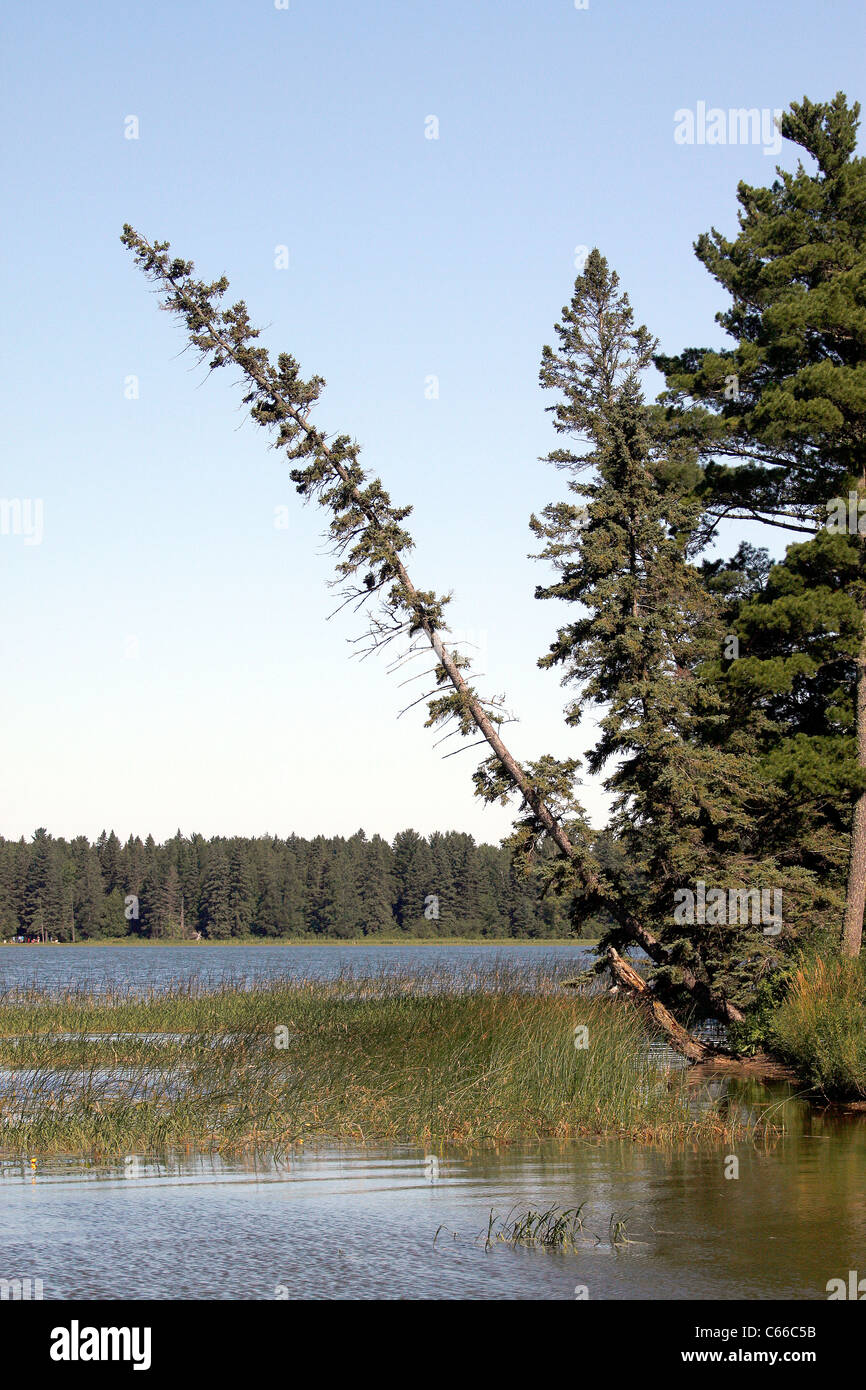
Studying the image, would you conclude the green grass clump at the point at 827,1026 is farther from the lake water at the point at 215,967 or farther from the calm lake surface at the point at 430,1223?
the lake water at the point at 215,967

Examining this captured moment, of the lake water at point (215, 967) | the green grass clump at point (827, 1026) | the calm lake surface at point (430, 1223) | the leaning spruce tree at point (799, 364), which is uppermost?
the leaning spruce tree at point (799, 364)

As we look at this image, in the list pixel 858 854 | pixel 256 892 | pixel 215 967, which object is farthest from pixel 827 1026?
pixel 256 892

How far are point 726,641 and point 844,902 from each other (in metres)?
5.54

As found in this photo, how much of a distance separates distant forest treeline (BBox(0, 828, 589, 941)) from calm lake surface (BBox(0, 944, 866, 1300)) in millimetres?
138496

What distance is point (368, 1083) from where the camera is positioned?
1617 centimetres

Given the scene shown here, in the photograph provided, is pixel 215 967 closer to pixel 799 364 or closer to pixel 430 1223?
pixel 799 364

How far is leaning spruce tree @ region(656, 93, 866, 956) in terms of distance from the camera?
2458 cm

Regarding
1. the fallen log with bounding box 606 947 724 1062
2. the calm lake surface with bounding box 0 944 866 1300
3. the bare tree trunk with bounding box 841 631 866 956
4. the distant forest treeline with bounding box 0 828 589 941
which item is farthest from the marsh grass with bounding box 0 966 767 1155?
the distant forest treeline with bounding box 0 828 589 941

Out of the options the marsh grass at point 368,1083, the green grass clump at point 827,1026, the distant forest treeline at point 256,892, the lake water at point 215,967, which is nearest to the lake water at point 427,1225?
the marsh grass at point 368,1083

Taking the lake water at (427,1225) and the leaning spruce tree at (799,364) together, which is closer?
the lake water at (427,1225)

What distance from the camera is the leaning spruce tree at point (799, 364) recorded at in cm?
2458

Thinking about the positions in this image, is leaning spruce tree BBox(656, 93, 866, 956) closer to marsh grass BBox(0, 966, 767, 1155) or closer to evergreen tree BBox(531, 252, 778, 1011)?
evergreen tree BBox(531, 252, 778, 1011)

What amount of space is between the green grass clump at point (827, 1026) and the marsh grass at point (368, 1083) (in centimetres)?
185

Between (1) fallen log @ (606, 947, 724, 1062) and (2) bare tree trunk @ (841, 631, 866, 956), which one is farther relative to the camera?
(1) fallen log @ (606, 947, 724, 1062)
